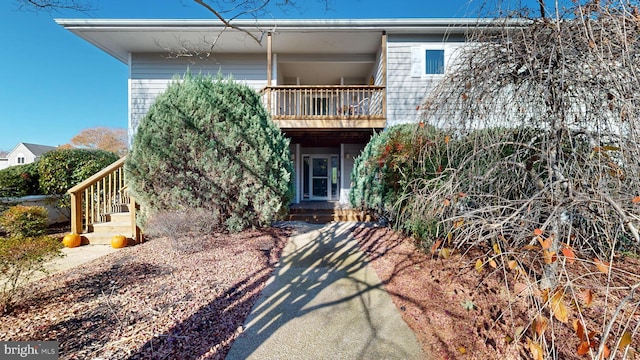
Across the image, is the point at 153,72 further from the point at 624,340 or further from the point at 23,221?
the point at 624,340

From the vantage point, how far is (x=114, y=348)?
1976 mm

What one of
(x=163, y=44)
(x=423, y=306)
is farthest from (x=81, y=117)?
Result: (x=423, y=306)

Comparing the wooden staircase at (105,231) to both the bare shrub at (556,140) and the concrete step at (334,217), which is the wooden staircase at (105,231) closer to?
the concrete step at (334,217)

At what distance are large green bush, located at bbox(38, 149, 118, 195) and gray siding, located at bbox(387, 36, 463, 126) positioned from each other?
9.25m

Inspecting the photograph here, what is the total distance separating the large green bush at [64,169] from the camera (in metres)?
6.82

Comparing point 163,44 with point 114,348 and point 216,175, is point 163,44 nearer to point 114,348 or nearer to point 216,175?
point 216,175

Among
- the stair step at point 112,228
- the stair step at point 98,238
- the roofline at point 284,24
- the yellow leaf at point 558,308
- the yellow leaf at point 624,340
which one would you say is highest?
the roofline at point 284,24

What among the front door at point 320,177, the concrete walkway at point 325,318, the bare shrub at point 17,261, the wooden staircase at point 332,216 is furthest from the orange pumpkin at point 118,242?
the front door at point 320,177

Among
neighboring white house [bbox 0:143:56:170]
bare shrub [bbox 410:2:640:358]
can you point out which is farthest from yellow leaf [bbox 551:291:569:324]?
neighboring white house [bbox 0:143:56:170]

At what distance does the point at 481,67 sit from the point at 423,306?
2.67 m

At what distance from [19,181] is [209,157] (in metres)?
6.15

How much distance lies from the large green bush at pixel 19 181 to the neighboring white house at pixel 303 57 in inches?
103

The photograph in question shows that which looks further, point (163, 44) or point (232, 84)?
point (163, 44)

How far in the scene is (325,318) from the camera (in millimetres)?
2557
